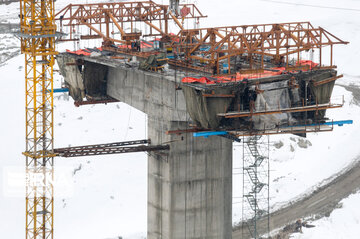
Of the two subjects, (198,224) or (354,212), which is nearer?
(198,224)

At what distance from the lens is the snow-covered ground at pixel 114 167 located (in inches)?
2894

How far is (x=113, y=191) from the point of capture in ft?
253

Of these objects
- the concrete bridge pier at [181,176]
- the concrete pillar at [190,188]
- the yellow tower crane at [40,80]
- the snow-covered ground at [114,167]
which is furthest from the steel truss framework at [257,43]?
the snow-covered ground at [114,167]

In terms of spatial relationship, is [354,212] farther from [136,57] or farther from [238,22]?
[238,22]

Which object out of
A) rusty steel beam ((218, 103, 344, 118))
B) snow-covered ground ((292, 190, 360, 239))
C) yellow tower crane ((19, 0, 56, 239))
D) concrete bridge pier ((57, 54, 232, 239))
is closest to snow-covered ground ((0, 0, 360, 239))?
snow-covered ground ((292, 190, 360, 239))

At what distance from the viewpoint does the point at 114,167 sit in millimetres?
79875

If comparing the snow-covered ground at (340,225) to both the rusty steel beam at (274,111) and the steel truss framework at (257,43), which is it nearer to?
the steel truss framework at (257,43)

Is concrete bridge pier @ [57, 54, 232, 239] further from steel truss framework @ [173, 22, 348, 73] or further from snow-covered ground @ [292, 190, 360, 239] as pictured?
snow-covered ground @ [292, 190, 360, 239]

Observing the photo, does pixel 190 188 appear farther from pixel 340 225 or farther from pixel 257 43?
pixel 340 225

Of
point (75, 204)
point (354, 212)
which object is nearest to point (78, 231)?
point (75, 204)

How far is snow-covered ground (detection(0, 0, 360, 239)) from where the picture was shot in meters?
73.5

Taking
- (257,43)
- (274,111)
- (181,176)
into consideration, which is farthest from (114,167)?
(274,111)

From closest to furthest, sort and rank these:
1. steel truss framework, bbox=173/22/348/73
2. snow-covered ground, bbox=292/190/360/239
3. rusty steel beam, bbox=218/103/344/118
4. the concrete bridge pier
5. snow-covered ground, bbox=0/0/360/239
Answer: rusty steel beam, bbox=218/103/344/118 < steel truss framework, bbox=173/22/348/73 < the concrete bridge pier < snow-covered ground, bbox=292/190/360/239 < snow-covered ground, bbox=0/0/360/239

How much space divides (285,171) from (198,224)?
26.1m
